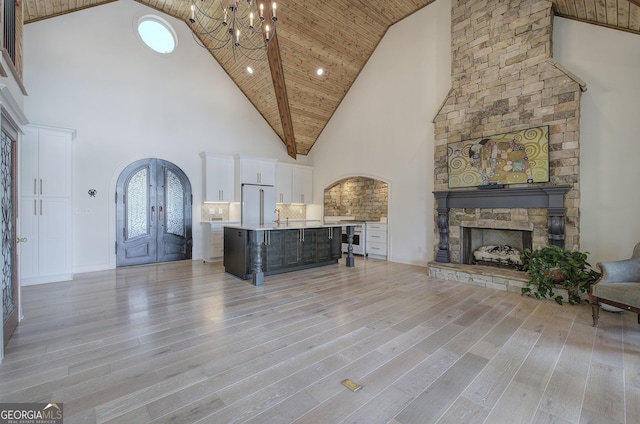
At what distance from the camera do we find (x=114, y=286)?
4.50 m

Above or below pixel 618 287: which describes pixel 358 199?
above

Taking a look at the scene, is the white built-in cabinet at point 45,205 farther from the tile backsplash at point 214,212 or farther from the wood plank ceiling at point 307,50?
the tile backsplash at point 214,212

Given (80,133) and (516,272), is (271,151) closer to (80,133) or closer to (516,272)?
(80,133)

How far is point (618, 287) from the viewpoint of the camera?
2.88 meters

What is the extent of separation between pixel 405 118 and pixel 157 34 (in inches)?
242

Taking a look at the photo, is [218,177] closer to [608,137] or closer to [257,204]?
[257,204]

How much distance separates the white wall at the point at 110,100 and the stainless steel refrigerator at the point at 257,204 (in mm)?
1121

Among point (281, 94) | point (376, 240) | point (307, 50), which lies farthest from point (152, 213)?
point (376, 240)

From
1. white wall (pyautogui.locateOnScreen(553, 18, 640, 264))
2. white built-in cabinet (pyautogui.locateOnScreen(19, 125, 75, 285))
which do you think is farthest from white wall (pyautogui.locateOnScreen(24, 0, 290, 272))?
white wall (pyautogui.locateOnScreen(553, 18, 640, 264))

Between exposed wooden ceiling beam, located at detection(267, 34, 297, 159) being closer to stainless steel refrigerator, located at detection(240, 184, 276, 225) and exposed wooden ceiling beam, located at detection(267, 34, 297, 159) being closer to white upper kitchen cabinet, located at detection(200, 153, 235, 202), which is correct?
stainless steel refrigerator, located at detection(240, 184, 276, 225)

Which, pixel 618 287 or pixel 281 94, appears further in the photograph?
pixel 281 94

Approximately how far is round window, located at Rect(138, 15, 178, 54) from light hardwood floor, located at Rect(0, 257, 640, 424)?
568 cm

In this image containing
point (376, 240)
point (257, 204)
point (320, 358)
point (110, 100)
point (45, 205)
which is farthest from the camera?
point (257, 204)

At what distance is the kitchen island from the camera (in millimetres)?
4691
